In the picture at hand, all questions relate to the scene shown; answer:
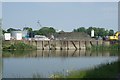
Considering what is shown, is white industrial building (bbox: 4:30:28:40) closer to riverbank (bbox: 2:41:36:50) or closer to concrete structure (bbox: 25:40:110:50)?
riverbank (bbox: 2:41:36:50)

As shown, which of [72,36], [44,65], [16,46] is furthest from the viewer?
[72,36]

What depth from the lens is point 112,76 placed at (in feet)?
45.9

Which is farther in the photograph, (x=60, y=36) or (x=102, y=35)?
(x=102, y=35)

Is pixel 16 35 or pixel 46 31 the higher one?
pixel 46 31

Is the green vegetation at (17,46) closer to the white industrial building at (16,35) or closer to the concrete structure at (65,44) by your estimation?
the concrete structure at (65,44)

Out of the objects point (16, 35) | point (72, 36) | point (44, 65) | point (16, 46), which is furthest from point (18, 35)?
point (44, 65)

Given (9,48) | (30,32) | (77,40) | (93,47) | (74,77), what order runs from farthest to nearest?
(30,32) → (77,40) → (93,47) → (9,48) → (74,77)

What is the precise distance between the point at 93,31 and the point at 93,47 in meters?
20.4

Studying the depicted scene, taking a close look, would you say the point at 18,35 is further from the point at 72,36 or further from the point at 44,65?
the point at 44,65

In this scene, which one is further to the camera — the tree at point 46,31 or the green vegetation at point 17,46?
the tree at point 46,31

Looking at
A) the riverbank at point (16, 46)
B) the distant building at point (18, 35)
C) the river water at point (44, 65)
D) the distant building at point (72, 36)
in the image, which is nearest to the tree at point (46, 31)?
the distant building at point (72, 36)

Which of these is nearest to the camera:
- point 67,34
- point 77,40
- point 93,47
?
point 93,47

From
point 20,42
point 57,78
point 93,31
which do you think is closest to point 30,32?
point 93,31

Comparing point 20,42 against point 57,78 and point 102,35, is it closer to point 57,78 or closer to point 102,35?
point 102,35
